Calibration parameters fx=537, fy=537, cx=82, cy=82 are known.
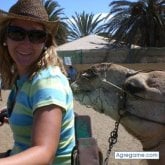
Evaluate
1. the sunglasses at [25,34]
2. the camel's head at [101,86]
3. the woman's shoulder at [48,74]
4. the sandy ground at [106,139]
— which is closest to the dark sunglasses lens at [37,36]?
the sunglasses at [25,34]

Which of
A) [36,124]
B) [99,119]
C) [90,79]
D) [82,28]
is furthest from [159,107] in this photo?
[82,28]

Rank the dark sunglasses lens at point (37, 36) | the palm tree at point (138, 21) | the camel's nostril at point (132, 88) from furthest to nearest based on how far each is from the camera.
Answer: the palm tree at point (138, 21), the camel's nostril at point (132, 88), the dark sunglasses lens at point (37, 36)

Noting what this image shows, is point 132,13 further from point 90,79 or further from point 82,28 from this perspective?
point 90,79

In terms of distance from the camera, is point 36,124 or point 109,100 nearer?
point 36,124

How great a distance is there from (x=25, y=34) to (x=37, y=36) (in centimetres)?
6

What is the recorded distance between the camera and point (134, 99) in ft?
15.7

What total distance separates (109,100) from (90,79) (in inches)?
17.7

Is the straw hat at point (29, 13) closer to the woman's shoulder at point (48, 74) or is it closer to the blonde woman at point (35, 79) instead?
the blonde woman at point (35, 79)

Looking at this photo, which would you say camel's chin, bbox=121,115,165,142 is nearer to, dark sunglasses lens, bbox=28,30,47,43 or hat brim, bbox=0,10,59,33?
hat brim, bbox=0,10,59,33

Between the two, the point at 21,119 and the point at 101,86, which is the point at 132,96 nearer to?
the point at 101,86

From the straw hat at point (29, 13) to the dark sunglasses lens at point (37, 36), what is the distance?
55mm

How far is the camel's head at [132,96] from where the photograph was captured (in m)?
4.48

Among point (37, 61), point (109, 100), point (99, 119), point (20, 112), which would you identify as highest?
Result: point (37, 61)

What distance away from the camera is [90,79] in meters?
5.61
